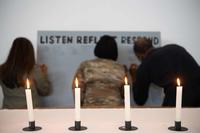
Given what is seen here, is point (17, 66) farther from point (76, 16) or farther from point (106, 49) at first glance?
point (76, 16)

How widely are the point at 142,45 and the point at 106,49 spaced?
0.41 metres

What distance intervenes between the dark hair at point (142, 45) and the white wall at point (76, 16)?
18cm

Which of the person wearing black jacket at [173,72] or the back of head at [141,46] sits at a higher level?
the back of head at [141,46]

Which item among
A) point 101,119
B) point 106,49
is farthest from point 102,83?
point 101,119

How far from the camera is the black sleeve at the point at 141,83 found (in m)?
2.41

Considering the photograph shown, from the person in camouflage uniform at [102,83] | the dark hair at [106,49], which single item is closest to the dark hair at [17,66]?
the person in camouflage uniform at [102,83]

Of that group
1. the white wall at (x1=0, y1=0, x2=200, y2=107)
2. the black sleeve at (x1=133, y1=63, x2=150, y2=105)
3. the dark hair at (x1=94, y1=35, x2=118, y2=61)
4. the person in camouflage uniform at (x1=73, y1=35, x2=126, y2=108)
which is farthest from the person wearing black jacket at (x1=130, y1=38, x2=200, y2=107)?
the white wall at (x1=0, y1=0, x2=200, y2=107)

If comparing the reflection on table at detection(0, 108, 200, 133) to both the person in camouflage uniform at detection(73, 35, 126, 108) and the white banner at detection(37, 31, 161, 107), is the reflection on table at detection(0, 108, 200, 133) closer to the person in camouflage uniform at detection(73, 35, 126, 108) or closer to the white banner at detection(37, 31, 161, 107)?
the person in camouflage uniform at detection(73, 35, 126, 108)

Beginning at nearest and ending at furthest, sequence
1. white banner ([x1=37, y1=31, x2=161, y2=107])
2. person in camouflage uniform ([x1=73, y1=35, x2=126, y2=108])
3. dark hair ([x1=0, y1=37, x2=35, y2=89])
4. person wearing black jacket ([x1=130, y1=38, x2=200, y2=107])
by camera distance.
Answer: person wearing black jacket ([x1=130, y1=38, x2=200, y2=107])
person in camouflage uniform ([x1=73, y1=35, x2=126, y2=108])
dark hair ([x1=0, y1=37, x2=35, y2=89])
white banner ([x1=37, y1=31, x2=161, y2=107])

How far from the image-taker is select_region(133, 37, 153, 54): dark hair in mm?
3162

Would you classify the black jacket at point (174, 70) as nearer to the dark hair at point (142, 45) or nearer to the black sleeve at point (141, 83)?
the black sleeve at point (141, 83)

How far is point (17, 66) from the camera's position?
2.83 metres

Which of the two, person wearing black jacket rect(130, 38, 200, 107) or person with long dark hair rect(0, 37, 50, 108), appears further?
person with long dark hair rect(0, 37, 50, 108)

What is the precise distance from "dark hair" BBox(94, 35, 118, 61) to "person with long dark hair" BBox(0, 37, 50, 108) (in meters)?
0.50
